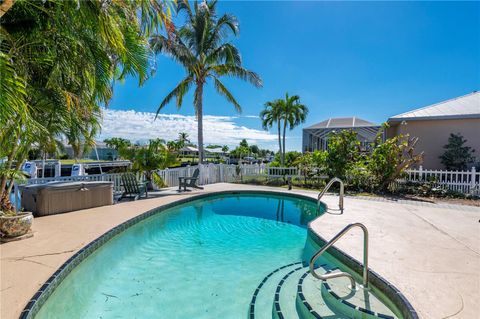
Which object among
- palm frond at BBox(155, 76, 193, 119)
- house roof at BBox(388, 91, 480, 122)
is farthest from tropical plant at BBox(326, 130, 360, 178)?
palm frond at BBox(155, 76, 193, 119)

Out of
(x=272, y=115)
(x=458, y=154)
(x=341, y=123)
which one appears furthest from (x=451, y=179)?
(x=272, y=115)

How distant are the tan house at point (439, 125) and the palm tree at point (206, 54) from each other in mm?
8410

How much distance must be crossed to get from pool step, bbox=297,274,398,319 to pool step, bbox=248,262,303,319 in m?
0.45

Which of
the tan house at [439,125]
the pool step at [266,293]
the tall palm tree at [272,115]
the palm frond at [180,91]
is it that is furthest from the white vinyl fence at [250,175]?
the tall palm tree at [272,115]

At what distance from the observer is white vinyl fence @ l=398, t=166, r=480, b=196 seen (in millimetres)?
9727

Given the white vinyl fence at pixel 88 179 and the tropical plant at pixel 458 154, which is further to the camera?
the tropical plant at pixel 458 154

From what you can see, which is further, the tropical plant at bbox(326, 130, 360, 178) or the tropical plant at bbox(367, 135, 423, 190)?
the tropical plant at bbox(326, 130, 360, 178)

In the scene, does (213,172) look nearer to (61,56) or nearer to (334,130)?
(334,130)

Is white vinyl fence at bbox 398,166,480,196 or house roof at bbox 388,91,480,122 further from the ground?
house roof at bbox 388,91,480,122

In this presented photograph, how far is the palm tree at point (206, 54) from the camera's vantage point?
1352cm

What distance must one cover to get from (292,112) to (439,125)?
10.9m

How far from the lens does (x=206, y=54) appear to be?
1401 cm

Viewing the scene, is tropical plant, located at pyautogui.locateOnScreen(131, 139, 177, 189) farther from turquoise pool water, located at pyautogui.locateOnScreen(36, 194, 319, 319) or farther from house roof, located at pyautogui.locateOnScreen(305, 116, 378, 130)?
house roof, located at pyautogui.locateOnScreen(305, 116, 378, 130)

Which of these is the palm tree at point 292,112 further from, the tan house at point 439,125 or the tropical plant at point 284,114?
the tan house at point 439,125
